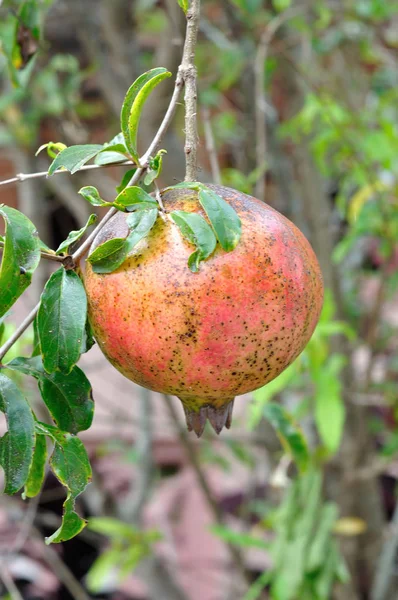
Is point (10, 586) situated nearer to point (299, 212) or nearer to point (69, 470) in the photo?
point (69, 470)

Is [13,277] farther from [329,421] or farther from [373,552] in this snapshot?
[373,552]

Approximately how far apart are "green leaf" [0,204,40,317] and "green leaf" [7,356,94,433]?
0.09 m

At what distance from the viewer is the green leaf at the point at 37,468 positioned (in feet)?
2.05

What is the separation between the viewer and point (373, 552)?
219 centimetres

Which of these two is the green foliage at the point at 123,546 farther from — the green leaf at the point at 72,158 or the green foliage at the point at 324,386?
the green leaf at the point at 72,158

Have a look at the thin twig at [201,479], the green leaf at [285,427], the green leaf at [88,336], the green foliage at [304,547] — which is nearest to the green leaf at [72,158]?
the green leaf at [88,336]

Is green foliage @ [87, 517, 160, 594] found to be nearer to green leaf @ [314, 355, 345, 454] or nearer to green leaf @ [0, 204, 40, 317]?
green leaf @ [314, 355, 345, 454]

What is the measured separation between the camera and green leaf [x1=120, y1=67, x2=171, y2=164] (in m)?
0.58

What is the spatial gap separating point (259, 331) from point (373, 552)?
1867 millimetres

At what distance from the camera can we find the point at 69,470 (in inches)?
22.1

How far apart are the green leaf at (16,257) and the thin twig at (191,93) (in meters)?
0.13

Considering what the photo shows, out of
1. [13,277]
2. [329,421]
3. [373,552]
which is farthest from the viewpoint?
[373,552]

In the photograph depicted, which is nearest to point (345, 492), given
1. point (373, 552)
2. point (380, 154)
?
point (373, 552)

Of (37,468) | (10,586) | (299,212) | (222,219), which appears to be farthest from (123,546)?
(222,219)
